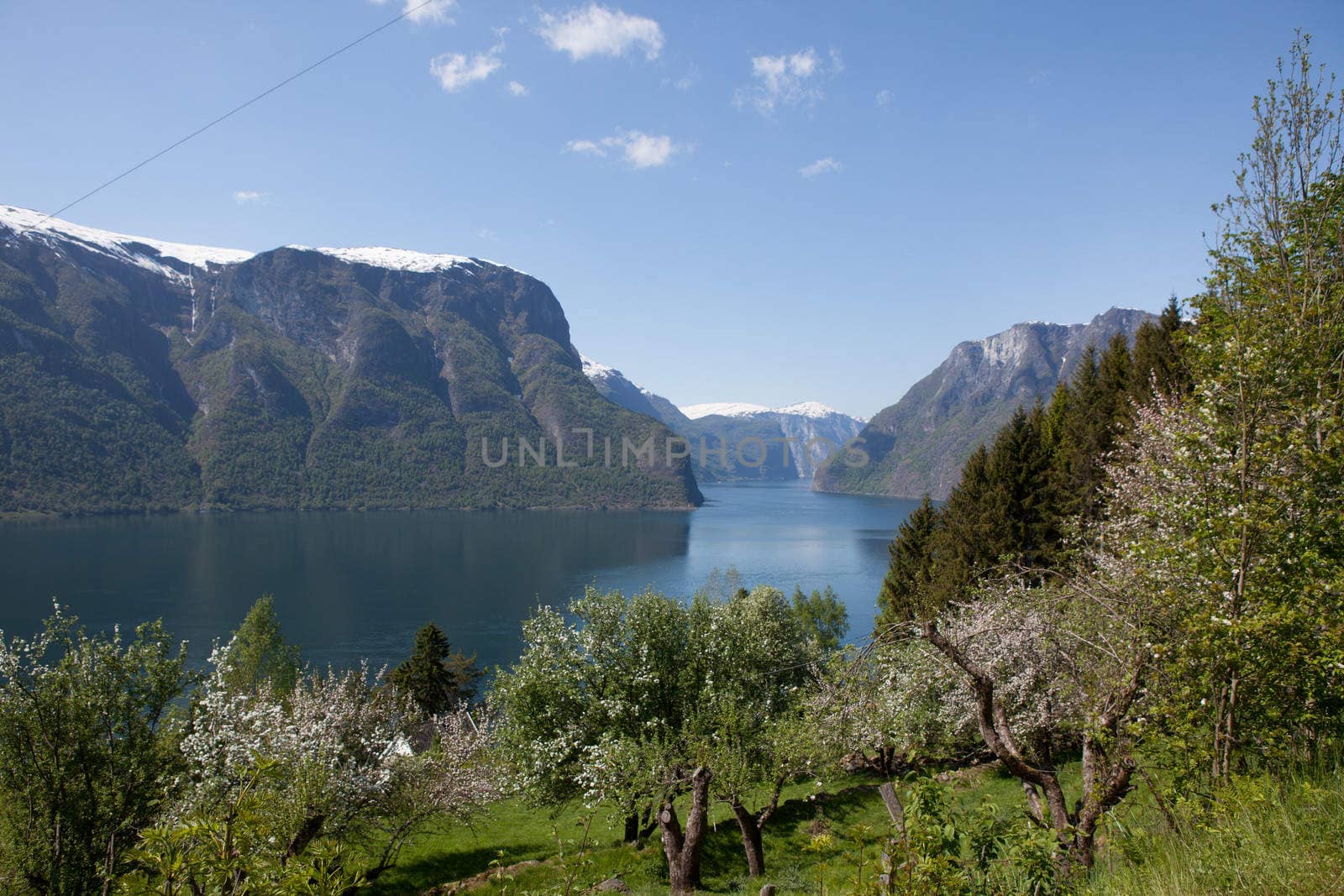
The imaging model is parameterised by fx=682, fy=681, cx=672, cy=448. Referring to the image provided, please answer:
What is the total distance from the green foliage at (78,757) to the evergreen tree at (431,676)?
2682 cm

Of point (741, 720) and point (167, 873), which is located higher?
point (167, 873)

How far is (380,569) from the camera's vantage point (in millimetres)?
105312

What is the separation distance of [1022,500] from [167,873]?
34153 mm

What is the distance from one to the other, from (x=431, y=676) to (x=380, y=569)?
6952 cm

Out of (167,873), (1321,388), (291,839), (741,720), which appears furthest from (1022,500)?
(167,873)

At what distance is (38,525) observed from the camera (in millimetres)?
144875

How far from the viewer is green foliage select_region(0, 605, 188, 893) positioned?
Result: 43.7 feet

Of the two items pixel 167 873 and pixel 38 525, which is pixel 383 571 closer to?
pixel 38 525

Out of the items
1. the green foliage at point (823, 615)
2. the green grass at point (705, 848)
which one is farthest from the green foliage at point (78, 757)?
the green foliage at point (823, 615)

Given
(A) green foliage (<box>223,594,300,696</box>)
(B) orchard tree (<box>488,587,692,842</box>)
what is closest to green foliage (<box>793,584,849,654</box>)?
(B) orchard tree (<box>488,587,692,842</box>)

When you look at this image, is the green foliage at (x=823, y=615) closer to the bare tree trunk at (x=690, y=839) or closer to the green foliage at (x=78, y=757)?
the bare tree trunk at (x=690, y=839)

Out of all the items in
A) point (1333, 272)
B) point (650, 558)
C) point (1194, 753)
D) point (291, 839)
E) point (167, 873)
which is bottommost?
point (650, 558)

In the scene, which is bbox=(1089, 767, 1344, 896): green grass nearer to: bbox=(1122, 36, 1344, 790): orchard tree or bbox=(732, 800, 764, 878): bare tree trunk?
bbox=(1122, 36, 1344, 790): orchard tree

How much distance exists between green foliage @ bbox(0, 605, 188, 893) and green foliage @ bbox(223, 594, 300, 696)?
27071 millimetres
